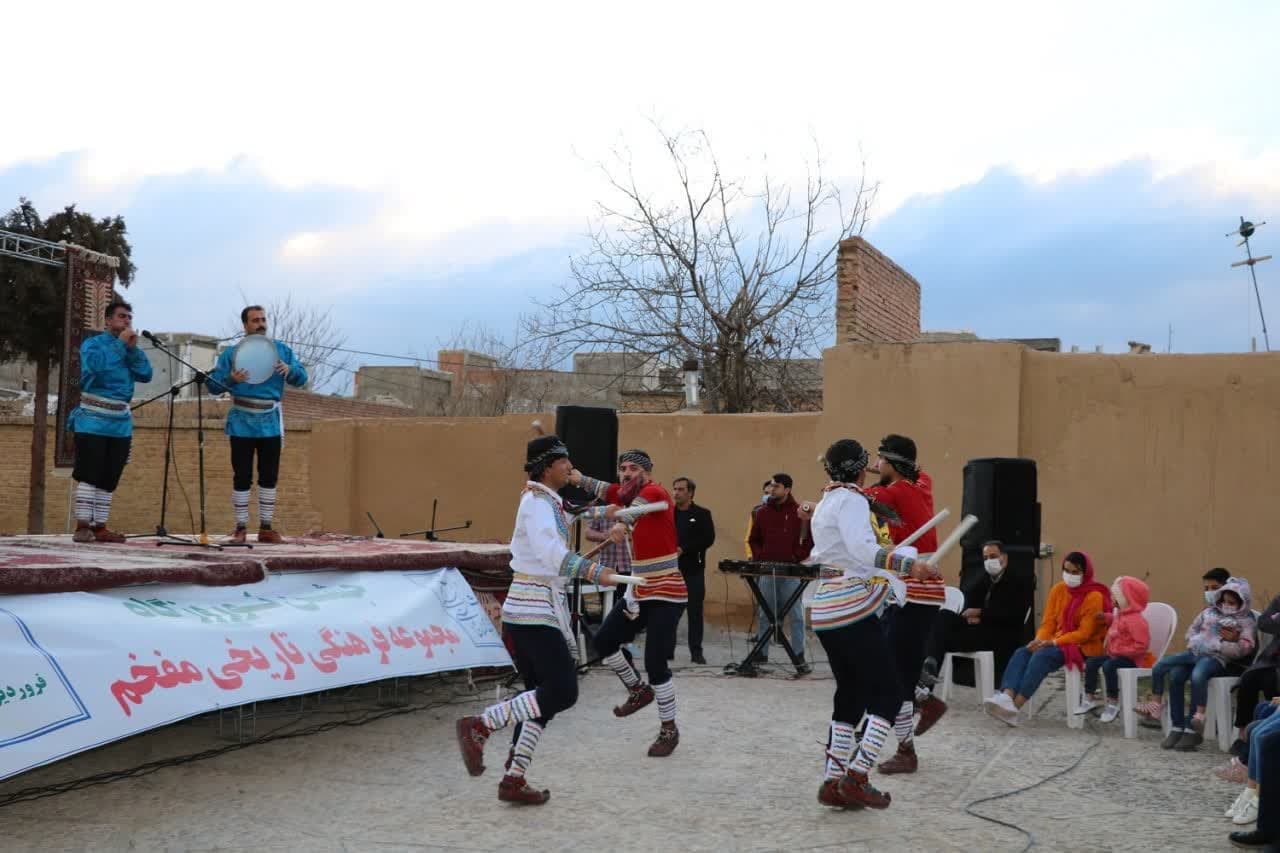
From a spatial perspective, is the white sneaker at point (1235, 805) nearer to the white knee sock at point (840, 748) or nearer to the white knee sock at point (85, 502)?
the white knee sock at point (840, 748)

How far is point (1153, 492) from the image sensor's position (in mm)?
12312

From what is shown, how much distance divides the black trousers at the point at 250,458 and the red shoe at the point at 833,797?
522 centimetres

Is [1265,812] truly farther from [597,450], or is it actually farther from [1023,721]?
[597,450]

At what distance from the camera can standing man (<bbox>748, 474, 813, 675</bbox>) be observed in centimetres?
1166

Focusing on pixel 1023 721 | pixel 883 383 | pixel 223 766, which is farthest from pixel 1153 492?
pixel 223 766

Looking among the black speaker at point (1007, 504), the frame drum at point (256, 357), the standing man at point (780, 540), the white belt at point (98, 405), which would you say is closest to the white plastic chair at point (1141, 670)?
the black speaker at point (1007, 504)

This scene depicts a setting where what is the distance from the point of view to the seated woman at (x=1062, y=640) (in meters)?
9.17

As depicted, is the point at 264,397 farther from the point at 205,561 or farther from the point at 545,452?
the point at 545,452

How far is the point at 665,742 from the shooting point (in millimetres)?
7828

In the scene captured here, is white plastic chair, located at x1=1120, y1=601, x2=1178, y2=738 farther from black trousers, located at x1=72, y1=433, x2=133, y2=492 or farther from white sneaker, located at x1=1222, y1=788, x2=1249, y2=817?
black trousers, located at x1=72, y1=433, x2=133, y2=492

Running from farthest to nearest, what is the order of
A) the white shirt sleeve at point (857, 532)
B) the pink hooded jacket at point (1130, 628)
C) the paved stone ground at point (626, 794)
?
the pink hooded jacket at point (1130, 628) → the white shirt sleeve at point (857, 532) → the paved stone ground at point (626, 794)

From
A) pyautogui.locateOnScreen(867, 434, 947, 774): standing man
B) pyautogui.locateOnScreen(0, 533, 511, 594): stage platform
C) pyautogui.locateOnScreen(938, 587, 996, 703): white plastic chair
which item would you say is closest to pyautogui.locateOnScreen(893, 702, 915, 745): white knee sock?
pyautogui.locateOnScreen(867, 434, 947, 774): standing man

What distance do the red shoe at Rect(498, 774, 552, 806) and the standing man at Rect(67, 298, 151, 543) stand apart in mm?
4447

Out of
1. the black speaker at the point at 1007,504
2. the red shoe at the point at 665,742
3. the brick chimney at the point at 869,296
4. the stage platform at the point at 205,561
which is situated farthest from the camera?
the brick chimney at the point at 869,296
